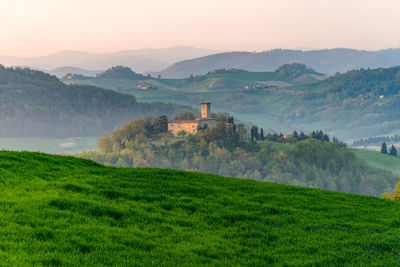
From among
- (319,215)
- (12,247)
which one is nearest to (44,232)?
(12,247)

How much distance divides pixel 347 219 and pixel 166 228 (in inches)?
291

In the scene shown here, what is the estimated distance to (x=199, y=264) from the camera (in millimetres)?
10281

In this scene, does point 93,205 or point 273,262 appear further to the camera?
point 93,205

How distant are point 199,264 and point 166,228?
9.25 ft

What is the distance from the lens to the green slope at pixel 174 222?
10.6 m

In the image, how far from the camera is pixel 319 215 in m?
16.3

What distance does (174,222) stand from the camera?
13562 millimetres

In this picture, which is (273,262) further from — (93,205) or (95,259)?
(93,205)

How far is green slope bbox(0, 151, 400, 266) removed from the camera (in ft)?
34.7

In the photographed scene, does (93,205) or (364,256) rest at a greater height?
(93,205)

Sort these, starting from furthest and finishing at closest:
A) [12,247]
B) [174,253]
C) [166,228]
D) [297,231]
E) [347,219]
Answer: [347,219] < [297,231] < [166,228] < [174,253] < [12,247]

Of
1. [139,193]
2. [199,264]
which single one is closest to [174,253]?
[199,264]

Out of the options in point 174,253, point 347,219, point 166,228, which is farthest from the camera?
point 347,219

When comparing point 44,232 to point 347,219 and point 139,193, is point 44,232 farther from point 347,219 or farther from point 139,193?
point 347,219
